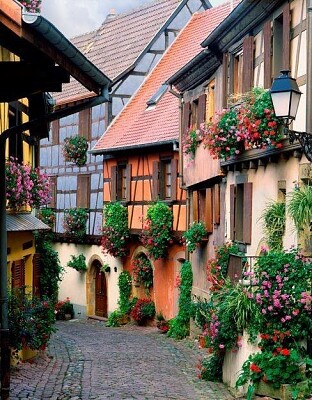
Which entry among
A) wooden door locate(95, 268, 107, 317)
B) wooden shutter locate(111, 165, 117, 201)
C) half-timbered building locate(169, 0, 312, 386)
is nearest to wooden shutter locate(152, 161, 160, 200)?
wooden shutter locate(111, 165, 117, 201)

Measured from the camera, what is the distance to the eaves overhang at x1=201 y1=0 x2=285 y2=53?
13.8 metres

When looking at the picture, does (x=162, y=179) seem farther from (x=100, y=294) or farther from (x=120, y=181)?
(x=100, y=294)

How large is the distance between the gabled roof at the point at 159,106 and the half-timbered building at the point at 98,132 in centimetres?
40

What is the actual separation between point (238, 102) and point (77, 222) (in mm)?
15761

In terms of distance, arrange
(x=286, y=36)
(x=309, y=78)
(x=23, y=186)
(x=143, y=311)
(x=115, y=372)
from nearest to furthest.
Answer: (x=309, y=78)
(x=286, y=36)
(x=23, y=186)
(x=115, y=372)
(x=143, y=311)

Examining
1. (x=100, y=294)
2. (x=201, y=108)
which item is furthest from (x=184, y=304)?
(x=100, y=294)

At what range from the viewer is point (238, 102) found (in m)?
14.8

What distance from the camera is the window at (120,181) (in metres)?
27.5

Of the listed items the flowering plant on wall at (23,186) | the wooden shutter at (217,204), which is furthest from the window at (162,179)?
the flowering plant on wall at (23,186)

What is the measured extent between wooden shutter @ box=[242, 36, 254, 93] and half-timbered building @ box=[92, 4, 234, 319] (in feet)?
26.3

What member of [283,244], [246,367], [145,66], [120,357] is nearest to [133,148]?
[145,66]

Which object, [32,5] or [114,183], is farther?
[114,183]

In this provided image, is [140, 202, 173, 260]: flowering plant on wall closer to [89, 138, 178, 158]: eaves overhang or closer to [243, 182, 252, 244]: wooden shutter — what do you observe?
[89, 138, 178, 158]: eaves overhang

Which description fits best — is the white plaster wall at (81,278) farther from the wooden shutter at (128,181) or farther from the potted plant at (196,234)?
the potted plant at (196,234)
